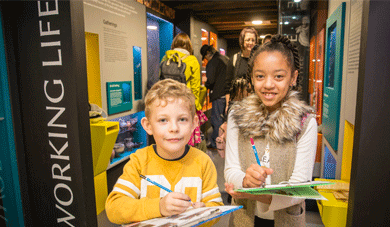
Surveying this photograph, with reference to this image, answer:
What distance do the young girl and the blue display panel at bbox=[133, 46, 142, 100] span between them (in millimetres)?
3194

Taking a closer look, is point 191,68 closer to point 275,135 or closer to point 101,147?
point 101,147

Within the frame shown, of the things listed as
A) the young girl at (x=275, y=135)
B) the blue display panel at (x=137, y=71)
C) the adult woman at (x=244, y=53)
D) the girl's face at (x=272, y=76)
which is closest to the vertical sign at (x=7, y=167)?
the young girl at (x=275, y=135)

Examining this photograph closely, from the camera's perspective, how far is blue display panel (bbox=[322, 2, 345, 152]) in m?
2.72

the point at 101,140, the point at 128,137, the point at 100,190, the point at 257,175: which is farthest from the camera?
the point at 128,137

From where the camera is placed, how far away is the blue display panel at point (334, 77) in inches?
107

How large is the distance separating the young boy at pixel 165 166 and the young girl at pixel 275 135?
151 mm

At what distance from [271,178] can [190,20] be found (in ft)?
17.2

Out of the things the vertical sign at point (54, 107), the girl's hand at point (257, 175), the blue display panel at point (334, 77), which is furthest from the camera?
the blue display panel at point (334, 77)

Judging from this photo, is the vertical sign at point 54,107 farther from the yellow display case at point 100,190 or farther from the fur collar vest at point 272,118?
the yellow display case at point 100,190

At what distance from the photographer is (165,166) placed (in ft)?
4.07

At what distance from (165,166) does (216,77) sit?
3993mm

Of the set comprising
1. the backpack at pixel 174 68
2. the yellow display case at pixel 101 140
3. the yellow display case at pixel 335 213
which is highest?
the backpack at pixel 174 68

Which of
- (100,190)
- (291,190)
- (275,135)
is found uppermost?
(275,135)

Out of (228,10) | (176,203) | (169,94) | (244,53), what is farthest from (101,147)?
(228,10)
